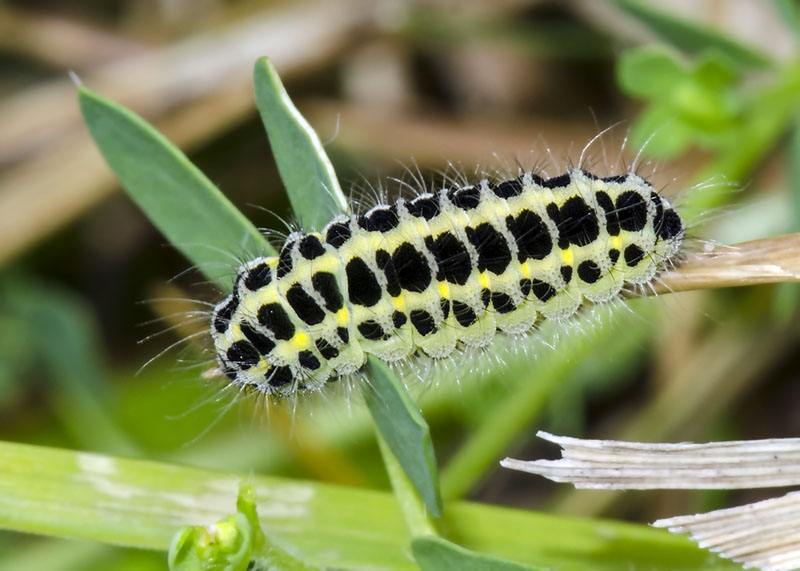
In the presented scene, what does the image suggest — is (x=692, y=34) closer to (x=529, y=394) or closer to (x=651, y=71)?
(x=651, y=71)

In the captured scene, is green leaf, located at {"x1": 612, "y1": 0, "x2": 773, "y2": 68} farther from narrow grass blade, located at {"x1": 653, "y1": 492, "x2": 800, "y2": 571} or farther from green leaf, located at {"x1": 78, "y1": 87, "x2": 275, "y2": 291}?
narrow grass blade, located at {"x1": 653, "y1": 492, "x2": 800, "y2": 571}

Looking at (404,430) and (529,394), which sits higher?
(529,394)

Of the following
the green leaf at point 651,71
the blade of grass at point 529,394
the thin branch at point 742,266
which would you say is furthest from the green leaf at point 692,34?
the thin branch at point 742,266

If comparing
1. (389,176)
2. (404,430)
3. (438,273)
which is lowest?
(404,430)

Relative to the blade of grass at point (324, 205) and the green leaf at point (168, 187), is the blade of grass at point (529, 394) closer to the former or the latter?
the blade of grass at point (324, 205)

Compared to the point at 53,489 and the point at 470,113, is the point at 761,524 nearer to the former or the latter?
the point at 53,489

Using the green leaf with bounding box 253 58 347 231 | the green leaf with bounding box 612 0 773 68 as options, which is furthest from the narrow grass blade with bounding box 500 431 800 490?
the green leaf with bounding box 612 0 773 68

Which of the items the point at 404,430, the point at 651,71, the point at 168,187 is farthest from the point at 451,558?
the point at 651,71
